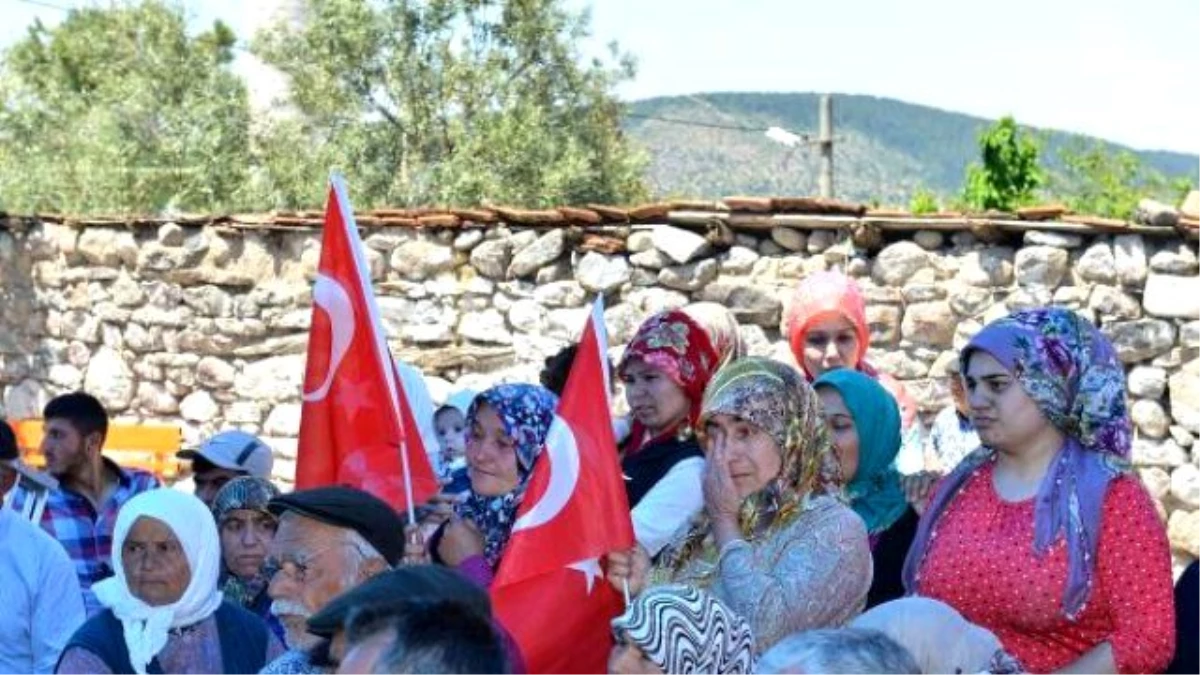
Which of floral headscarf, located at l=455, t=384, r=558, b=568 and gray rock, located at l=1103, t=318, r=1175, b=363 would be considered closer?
floral headscarf, located at l=455, t=384, r=558, b=568

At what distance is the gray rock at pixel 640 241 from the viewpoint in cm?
1081

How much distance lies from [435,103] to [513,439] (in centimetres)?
1087

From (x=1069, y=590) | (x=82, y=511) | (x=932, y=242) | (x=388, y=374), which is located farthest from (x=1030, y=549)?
(x=932, y=242)

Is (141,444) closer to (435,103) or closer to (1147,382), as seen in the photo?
(435,103)

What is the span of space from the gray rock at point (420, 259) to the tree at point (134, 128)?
5.75 meters

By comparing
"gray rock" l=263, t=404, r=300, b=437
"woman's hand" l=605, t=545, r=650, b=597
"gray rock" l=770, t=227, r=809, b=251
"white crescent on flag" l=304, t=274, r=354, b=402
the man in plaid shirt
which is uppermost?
"white crescent on flag" l=304, t=274, r=354, b=402

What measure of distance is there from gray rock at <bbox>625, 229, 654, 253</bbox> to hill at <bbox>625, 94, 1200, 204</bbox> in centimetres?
3102

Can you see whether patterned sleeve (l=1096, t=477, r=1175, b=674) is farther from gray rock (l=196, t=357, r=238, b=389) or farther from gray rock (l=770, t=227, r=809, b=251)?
gray rock (l=196, t=357, r=238, b=389)

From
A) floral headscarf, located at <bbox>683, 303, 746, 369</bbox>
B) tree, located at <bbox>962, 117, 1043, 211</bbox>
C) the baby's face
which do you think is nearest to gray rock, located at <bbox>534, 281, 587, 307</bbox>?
the baby's face

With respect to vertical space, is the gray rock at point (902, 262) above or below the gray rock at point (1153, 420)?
above

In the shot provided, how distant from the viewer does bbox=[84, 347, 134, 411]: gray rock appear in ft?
45.8

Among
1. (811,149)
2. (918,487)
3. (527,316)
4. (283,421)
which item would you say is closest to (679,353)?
(918,487)

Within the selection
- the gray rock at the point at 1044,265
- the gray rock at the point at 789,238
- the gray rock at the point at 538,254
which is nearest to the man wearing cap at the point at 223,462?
the gray rock at the point at 789,238

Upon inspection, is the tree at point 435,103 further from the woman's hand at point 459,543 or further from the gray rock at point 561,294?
the woman's hand at point 459,543
